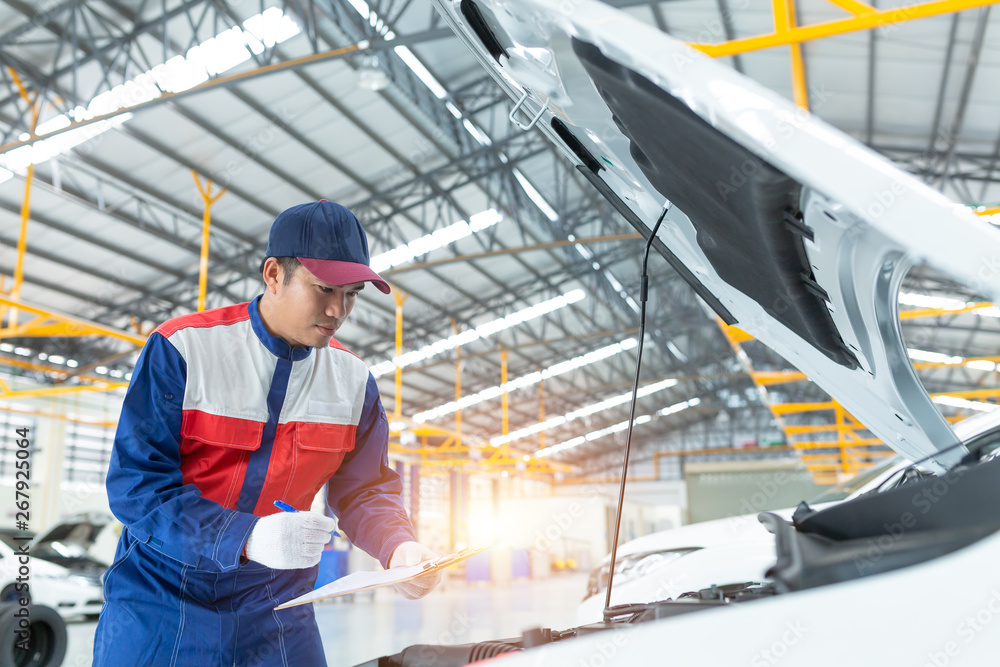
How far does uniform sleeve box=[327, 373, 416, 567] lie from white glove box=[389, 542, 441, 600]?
0.36 feet

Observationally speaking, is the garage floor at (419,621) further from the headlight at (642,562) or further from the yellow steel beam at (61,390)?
the yellow steel beam at (61,390)

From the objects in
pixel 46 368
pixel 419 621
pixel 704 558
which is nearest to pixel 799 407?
pixel 419 621

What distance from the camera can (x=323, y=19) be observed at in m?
9.23

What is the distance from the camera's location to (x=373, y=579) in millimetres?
1191

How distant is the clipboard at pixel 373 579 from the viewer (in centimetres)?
113

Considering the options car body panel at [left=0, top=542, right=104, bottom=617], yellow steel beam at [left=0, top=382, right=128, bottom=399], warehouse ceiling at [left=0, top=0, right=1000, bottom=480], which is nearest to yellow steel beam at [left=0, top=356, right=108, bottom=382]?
warehouse ceiling at [left=0, top=0, right=1000, bottom=480]

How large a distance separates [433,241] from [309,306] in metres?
12.1

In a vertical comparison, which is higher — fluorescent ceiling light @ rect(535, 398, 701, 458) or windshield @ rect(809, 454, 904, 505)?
fluorescent ceiling light @ rect(535, 398, 701, 458)

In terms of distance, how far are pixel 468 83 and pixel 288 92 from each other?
3.05m

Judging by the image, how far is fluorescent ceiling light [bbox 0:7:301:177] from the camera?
8.04m

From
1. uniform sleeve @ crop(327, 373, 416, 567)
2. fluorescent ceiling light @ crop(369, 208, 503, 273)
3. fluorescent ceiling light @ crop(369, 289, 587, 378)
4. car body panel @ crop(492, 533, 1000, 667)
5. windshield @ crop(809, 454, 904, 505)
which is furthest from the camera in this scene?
Result: fluorescent ceiling light @ crop(369, 289, 587, 378)

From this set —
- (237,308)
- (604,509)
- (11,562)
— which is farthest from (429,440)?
(237,308)

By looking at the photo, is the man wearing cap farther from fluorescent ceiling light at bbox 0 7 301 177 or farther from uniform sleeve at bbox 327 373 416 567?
fluorescent ceiling light at bbox 0 7 301 177

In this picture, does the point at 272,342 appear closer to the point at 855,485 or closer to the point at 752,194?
the point at 752,194
